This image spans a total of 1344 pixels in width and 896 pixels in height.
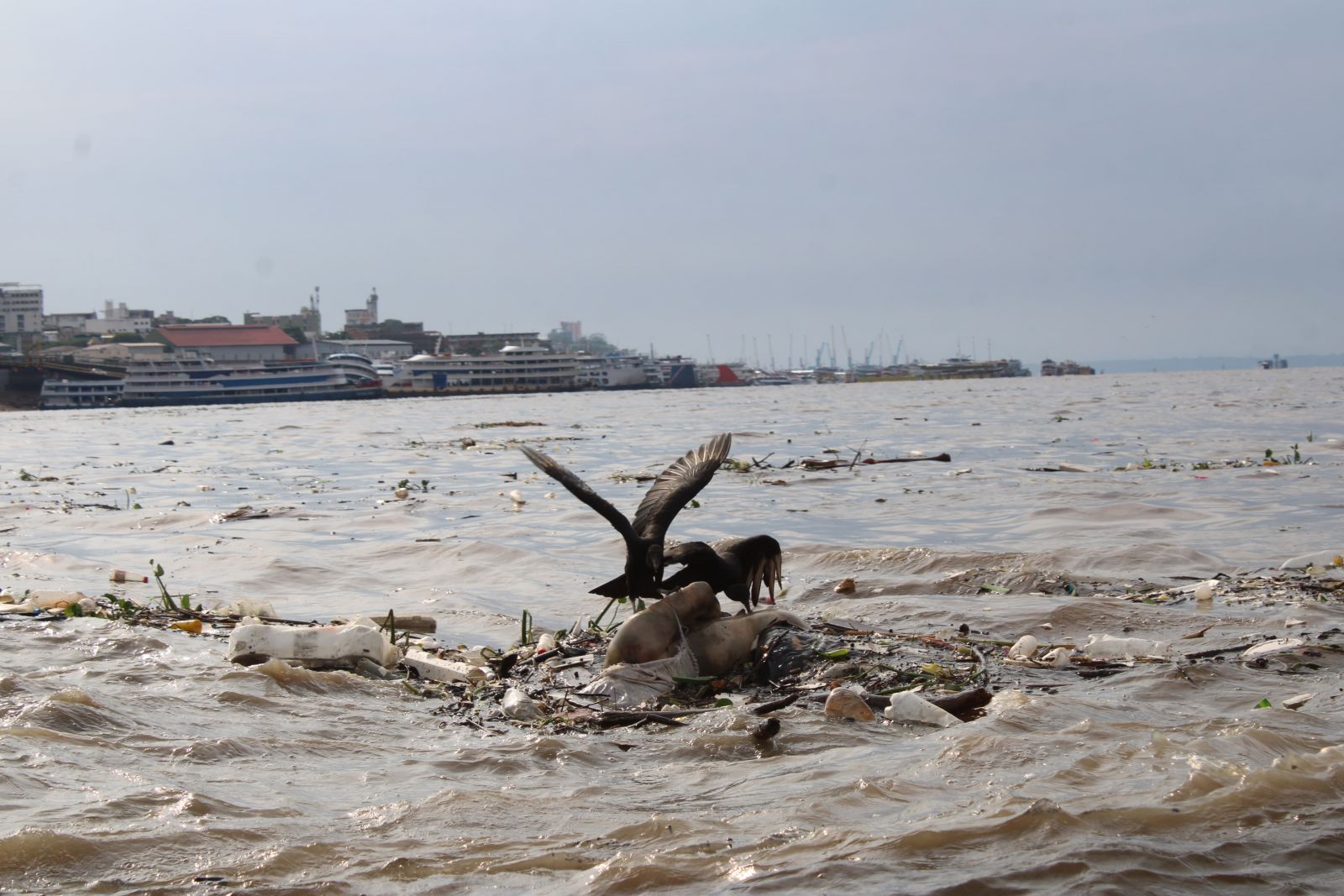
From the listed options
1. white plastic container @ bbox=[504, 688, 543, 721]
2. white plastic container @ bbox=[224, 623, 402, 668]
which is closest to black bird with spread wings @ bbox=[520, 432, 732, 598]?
white plastic container @ bbox=[504, 688, 543, 721]

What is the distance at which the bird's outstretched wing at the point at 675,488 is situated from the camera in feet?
20.5

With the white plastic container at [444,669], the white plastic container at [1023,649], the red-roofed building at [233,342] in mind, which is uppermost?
the red-roofed building at [233,342]

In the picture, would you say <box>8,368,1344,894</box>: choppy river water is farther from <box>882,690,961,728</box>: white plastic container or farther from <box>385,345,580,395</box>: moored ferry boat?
<box>385,345,580,395</box>: moored ferry boat

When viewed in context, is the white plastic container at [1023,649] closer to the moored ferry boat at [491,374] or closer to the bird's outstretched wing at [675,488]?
the bird's outstretched wing at [675,488]

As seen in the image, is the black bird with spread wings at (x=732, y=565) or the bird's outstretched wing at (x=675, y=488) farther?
the black bird with spread wings at (x=732, y=565)

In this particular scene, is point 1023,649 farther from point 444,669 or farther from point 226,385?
point 226,385

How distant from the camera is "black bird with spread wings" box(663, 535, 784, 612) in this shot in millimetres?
6417

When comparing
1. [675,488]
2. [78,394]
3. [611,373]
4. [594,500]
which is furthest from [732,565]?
[611,373]

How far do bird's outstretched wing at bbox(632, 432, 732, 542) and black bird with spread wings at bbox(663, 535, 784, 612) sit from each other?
7.1 inches

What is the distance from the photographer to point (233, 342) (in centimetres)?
15575

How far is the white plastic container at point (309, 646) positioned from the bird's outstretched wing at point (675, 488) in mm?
1535

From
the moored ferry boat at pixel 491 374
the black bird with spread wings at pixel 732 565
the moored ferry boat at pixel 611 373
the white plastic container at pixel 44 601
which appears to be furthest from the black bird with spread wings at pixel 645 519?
the moored ferry boat at pixel 611 373

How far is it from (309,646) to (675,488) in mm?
2304

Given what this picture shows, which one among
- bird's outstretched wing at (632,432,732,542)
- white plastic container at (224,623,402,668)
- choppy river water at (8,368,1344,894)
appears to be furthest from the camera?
white plastic container at (224,623,402,668)
